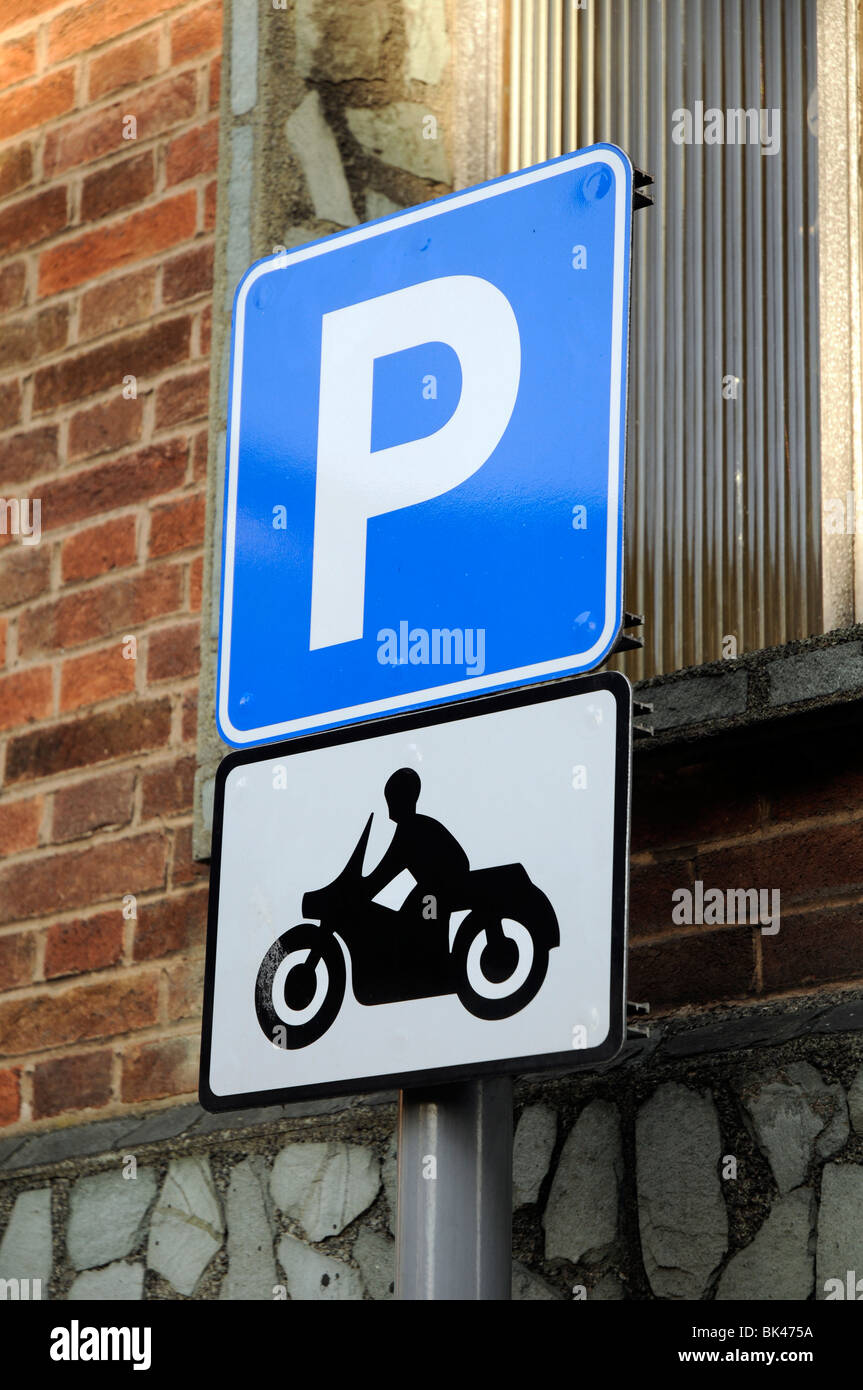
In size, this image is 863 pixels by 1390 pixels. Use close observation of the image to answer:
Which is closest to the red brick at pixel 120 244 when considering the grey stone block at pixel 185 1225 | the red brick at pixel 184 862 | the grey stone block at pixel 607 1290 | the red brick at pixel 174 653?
the red brick at pixel 174 653

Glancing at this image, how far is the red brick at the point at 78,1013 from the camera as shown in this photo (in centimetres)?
343

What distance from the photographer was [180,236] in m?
3.79

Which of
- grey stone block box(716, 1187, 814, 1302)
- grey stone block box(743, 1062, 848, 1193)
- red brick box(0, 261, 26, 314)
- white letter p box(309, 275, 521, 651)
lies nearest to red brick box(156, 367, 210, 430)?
red brick box(0, 261, 26, 314)

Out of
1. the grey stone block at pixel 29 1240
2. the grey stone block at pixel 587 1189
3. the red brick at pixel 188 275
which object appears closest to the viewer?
the grey stone block at pixel 587 1189

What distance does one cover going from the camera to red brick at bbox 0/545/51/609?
3.84m

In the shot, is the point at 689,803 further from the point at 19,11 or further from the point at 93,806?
the point at 19,11

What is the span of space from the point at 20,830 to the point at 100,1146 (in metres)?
0.68

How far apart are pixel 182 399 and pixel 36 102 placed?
960 millimetres

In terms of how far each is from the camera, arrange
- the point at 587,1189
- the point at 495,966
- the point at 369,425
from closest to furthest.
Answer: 1. the point at 495,966
2. the point at 369,425
3. the point at 587,1189

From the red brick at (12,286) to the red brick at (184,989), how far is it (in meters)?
1.56

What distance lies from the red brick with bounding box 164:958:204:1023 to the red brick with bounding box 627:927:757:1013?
2.74ft

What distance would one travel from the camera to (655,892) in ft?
9.61

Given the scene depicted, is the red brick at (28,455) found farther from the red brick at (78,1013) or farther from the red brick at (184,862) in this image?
the red brick at (78,1013)

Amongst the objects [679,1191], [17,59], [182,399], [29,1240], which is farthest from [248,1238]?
[17,59]
